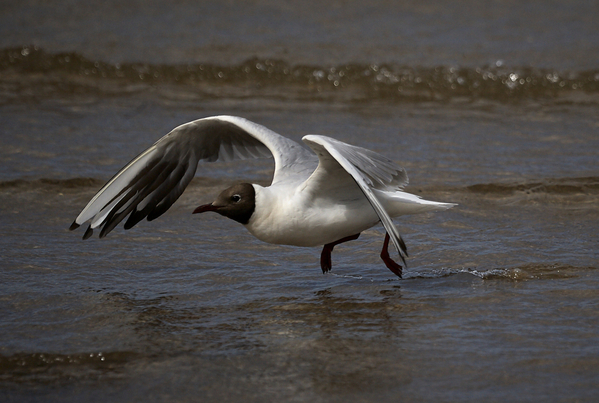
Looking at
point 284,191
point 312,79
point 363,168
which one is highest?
point 312,79

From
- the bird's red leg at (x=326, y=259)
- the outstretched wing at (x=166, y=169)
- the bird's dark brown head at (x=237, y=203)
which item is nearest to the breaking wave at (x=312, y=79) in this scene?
the outstretched wing at (x=166, y=169)

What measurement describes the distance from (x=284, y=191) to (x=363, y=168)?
0.60 meters

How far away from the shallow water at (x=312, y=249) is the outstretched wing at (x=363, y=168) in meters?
0.58

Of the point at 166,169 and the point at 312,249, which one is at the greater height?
the point at 166,169

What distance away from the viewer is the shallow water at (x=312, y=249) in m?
3.58

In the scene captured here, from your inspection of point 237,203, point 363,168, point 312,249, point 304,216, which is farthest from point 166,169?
point 363,168

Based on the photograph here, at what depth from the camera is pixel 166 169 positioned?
545 centimetres

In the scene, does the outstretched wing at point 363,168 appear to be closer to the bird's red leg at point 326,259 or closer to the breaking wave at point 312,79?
the bird's red leg at point 326,259

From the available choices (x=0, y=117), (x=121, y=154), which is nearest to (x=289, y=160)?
(x=121, y=154)

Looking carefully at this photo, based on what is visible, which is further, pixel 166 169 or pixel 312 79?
pixel 312 79

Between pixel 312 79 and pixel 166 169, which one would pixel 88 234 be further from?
pixel 312 79

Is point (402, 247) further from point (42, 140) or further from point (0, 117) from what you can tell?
point (0, 117)

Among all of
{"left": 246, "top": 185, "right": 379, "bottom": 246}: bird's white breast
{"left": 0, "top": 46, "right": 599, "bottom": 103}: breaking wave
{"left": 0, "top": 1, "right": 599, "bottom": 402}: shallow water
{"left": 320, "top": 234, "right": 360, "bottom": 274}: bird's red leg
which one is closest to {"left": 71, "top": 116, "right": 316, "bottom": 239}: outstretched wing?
{"left": 0, "top": 1, "right": 599, "bottom": 402}: shallow water

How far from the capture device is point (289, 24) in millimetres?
12164
